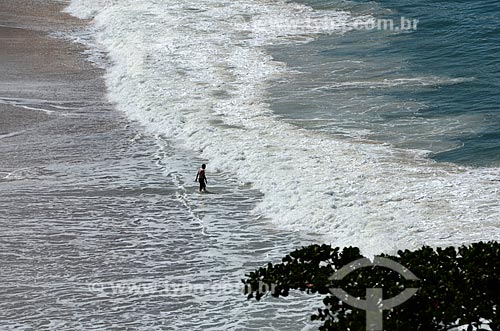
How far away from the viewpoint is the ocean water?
68.4 feet

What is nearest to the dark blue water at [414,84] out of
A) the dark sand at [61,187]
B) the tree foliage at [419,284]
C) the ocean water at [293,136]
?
the ocean water at [293,136]

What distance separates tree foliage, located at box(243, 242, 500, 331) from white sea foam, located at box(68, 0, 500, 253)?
7730 millimetres

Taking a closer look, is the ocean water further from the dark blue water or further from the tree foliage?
the tree foliage

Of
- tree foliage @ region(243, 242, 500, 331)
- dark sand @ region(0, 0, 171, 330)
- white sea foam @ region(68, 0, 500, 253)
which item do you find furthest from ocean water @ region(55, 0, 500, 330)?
tree foliage @ region(243, 242, 500, 331)

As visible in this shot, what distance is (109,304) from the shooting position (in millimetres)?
18625

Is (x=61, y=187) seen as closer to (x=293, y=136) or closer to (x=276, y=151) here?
(x=276, y=151)

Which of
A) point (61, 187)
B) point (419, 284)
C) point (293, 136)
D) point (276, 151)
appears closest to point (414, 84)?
point (293, 136)

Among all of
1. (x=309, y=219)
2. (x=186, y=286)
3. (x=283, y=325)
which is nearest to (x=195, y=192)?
(x=309, y=219)

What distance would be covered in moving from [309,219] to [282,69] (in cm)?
1630

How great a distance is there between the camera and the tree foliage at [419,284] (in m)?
12.0

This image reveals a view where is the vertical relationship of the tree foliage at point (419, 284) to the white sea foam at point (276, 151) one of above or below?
above

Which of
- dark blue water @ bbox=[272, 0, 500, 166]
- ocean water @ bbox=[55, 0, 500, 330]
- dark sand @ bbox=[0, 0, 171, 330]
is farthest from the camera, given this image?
dark blue water @ bbox=[272, 0, 500, 166]

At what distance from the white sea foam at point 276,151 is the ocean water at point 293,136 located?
6cm

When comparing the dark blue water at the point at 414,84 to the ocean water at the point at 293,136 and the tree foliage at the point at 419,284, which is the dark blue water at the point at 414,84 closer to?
the ocean water at the point at 293,136
